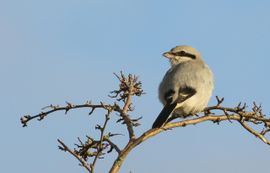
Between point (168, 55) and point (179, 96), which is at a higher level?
point (168, 55)

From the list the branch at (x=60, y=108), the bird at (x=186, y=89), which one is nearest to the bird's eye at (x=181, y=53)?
the bird at (x=186, y=89)

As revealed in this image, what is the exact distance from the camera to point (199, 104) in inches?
273

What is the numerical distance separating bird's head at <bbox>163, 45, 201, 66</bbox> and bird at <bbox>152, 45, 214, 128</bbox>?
15.7 inches

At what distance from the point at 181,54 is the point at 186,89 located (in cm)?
142

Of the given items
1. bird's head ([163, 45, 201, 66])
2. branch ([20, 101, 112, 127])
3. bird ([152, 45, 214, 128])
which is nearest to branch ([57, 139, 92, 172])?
branch ([20, 101, 112, 127])

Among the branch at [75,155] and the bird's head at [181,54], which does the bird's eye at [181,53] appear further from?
the branch at [75,155]

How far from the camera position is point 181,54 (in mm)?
A: 8203

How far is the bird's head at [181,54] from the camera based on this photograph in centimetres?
811

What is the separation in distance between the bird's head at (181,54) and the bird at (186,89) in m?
0.40

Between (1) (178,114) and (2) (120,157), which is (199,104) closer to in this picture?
(1) (178,114)

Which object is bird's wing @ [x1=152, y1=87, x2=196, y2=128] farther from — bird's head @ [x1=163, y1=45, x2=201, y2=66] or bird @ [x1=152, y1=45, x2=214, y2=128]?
bird's head @ [x1=163, y1=45, x2=201, y2=66]

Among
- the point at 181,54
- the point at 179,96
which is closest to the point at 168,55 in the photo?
the point at 181,54

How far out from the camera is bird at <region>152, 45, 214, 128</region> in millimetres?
6758

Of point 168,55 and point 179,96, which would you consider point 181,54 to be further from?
point 179,96
